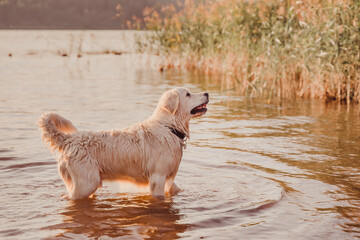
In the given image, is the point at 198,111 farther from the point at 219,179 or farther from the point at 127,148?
the point at 219,179

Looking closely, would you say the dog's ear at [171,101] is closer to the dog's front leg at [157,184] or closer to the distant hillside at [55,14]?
the dog's front leg at [157,184]

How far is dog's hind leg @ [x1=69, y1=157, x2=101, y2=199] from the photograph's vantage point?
574 centimetres

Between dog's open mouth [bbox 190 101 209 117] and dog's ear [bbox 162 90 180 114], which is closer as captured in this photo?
dog's ear [bbox 162 90 180 114]

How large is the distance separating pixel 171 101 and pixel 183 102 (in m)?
0.16

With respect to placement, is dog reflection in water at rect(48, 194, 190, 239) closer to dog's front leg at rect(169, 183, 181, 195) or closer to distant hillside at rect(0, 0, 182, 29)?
dog's front leg at rect(169, 183, 181, 195)

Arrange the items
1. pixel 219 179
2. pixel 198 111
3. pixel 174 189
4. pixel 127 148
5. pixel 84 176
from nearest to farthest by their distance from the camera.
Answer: pixel 84 176, pixel 127 148, pixel 198 111, pixel 174 189, pixel 219 179

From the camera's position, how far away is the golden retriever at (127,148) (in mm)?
5789

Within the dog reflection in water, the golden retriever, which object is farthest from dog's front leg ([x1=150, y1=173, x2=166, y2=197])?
the dog reflection in water

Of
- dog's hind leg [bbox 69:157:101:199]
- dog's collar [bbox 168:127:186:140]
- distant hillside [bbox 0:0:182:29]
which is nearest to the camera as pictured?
dog's hind leg [bbox 69:157:101:199]

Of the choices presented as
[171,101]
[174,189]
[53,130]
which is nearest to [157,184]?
[174,189]

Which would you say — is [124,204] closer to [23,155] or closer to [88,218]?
[88,218]

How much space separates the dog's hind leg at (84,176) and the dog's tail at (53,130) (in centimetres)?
33

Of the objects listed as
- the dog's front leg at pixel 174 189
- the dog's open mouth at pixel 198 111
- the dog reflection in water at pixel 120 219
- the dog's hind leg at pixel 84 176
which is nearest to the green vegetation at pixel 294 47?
the dog's open mouth at pixel 198 111

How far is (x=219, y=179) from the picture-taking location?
7207mm
